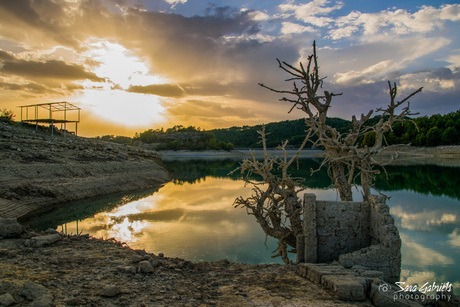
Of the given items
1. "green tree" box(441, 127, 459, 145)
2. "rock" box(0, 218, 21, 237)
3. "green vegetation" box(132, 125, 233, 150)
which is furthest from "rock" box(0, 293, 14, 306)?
"green vegetation" box(132, 125, 233, 150)

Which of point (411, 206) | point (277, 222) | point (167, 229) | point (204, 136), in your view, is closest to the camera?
point (277, 222)

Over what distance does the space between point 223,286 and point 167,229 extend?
6.81m

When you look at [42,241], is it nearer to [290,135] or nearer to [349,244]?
[349,244]

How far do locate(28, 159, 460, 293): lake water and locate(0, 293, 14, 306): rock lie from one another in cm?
498

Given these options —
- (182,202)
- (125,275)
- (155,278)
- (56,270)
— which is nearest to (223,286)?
(155,278)

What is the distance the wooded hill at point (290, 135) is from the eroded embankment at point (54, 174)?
30.0m

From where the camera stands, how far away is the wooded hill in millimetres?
56156

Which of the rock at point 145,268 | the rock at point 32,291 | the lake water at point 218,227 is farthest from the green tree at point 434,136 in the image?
the rock at point 32,291

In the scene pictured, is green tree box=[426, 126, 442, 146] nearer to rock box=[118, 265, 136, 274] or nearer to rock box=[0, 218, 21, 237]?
rock box=[118, 265, 136, 274]

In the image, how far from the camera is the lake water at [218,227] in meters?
8.79

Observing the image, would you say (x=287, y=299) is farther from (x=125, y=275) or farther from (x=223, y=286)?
(x=125, y=275)

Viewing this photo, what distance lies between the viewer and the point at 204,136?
10556 centimetres

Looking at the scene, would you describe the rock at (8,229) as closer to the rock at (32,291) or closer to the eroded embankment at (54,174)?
the rock at (32,291)

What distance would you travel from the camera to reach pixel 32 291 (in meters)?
4.53
